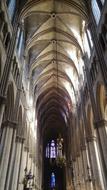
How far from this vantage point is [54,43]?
2217 centimetres

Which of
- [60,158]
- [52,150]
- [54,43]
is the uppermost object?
[54,43]

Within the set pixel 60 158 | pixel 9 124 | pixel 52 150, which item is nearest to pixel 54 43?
pixel 9 124

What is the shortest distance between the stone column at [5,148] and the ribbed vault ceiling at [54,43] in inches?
381

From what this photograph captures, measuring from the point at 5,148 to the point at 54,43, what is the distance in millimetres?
14560

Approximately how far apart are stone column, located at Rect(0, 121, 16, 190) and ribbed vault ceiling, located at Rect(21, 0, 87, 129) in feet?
31.8

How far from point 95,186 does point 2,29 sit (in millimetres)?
12863

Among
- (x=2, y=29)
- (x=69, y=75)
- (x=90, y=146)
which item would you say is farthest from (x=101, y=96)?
(x=69, y=75)

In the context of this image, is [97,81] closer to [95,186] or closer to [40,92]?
[95,186]

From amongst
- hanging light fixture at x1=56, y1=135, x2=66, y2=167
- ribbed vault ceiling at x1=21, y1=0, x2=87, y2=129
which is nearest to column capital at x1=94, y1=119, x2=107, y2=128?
ribbed vault ceiling at x1=21, y1=0, x2=87, y2=129

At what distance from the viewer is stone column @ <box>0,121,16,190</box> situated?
10.4 m

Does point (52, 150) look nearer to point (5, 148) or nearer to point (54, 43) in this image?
point (54, 43)

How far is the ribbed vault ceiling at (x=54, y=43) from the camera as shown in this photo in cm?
1791

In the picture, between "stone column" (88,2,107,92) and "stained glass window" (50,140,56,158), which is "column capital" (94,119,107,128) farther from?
"stained glass window" (50,140,56,158)

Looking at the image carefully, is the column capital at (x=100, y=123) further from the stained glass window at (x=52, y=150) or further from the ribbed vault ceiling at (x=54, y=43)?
the stained glass window at (x=52, y=150)
